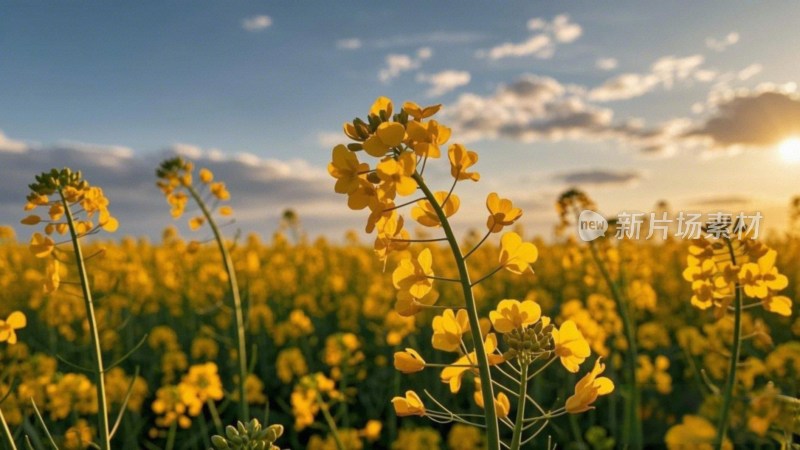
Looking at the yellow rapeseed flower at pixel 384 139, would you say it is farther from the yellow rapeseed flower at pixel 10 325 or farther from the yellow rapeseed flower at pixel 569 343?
the yellow rapeseed flower at pixel 10 325

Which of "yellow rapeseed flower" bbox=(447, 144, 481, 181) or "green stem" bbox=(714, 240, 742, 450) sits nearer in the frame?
"yellow rapeseed flower" bbox=(447, 144, 481, 181)

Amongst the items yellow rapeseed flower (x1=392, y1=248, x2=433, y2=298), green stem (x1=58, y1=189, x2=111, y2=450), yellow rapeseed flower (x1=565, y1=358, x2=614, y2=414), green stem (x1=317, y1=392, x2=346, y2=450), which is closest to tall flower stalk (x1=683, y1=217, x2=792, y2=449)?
yellow rapeseed flower (x1=565, y1=358, x2=614, y2=414)

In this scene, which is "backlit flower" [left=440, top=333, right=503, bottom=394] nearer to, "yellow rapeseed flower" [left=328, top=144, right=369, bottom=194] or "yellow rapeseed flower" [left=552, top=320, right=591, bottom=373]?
"yellow rapeseed flower" [left=552, top=320, right=591, bottom=373]

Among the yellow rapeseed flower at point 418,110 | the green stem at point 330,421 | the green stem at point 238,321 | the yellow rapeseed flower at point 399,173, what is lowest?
the green stem at point 330,421

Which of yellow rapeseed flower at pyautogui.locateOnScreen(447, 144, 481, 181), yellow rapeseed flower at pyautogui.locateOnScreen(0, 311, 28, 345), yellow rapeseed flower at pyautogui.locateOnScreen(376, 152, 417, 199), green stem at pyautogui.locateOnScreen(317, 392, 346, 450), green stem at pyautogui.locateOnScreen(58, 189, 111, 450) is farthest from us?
green stem at pyautogui.locateOnScreen(317, 392, 346, 450)

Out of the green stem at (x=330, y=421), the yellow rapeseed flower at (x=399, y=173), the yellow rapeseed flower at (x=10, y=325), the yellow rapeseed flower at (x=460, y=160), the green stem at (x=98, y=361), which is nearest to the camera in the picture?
the yellow rapeseed flower at (x=399, y=173)

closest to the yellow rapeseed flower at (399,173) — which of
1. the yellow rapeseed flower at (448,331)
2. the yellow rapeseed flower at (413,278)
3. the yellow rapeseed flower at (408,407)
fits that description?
the yellow rapeseed flower at (413,278)

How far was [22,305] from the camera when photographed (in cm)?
1024

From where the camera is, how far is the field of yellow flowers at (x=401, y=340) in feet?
5.12

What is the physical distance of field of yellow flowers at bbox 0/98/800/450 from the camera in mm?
1561

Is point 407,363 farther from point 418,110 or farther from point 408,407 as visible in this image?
point 418,110

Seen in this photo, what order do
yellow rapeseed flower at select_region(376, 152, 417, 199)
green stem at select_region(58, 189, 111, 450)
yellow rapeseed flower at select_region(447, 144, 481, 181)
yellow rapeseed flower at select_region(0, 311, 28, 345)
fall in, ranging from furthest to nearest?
yellow rapeseed flower at select_region(0, 311, 28, 345)
green stem at select_region(58, 189, 111, 450)
yellow rapeseed flower at select_region(447, 144, 481, 181)
yellow rapeseed flower at select_region(376, 152, 417, 199)

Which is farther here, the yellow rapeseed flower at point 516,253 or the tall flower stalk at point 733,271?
the tall flower stalk at point 733,271

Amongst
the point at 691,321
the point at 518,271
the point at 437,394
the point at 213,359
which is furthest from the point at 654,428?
the point at 518,271
